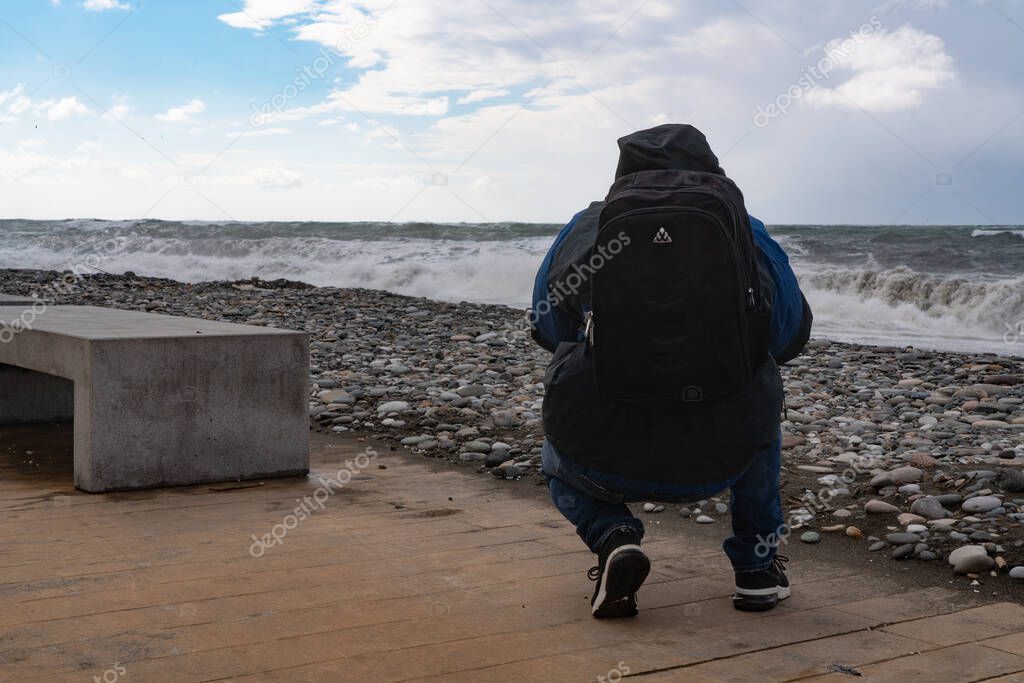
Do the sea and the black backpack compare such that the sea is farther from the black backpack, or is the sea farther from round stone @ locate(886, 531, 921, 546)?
the black backpack

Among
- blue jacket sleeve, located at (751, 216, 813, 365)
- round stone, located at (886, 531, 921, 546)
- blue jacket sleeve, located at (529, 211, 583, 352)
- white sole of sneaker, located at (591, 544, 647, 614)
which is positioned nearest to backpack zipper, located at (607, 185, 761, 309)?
blue jacket sleeve, located at (751, 216, 813, 365)

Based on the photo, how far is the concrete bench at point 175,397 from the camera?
4410 mm

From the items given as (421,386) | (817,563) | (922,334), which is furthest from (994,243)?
(817,563)

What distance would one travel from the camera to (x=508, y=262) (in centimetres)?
2341

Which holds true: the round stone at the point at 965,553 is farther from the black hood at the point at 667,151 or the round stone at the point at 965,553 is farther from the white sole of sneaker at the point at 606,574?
the black hood at the point at 667,151

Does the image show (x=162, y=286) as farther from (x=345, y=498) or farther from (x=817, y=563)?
(x=817, y=563)

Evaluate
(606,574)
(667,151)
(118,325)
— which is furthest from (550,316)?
(118,325)

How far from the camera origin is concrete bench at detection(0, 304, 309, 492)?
441cm

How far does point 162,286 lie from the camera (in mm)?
17203

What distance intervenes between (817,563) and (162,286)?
1516cm

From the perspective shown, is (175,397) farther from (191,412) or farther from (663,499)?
(663,499)

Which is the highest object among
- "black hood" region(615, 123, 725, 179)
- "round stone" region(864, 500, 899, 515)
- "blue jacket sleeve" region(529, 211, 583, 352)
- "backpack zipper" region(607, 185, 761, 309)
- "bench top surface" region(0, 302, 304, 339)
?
"black hood" region(615, 123, 725, 179)

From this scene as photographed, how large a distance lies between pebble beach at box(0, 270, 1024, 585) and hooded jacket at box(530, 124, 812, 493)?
0.53 metres

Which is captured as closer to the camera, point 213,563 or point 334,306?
point 213,563
